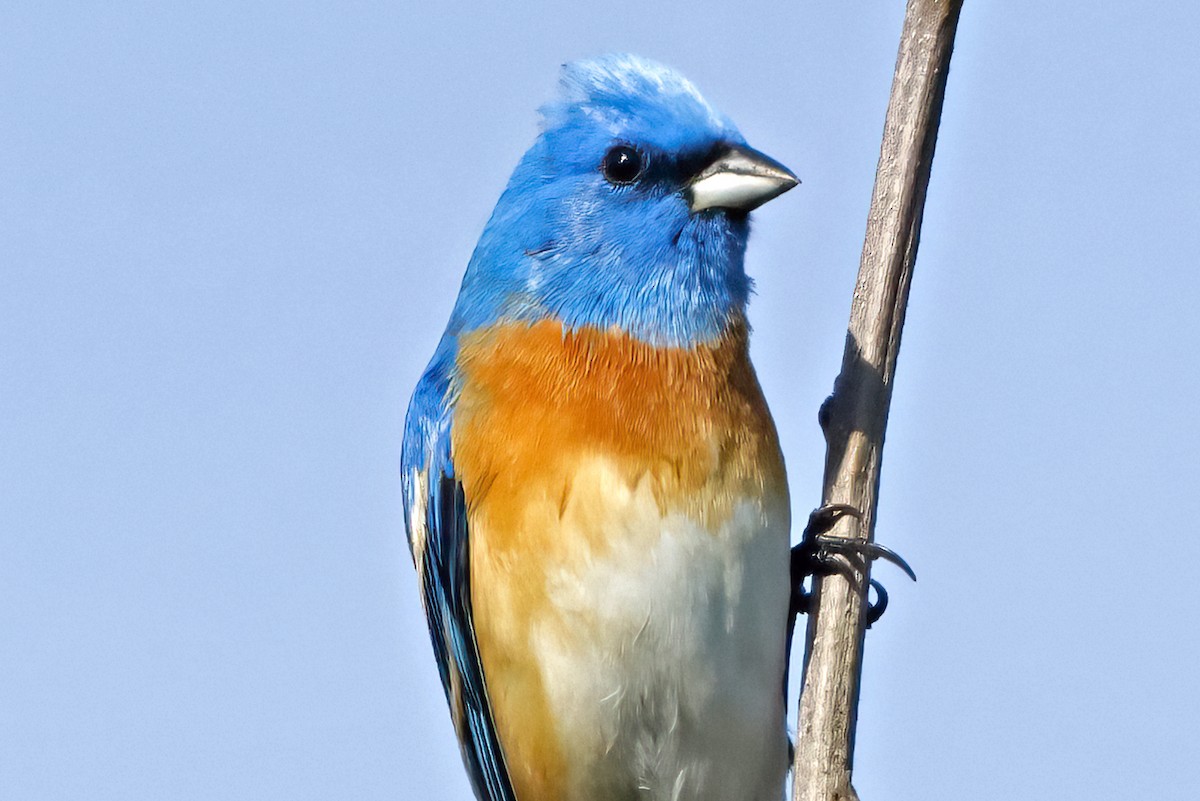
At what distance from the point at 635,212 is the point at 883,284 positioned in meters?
1.19

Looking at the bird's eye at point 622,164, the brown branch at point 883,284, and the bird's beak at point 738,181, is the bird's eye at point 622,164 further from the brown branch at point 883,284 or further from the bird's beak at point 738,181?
the brown branch at point 883,284

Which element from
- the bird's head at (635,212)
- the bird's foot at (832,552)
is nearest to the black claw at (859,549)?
the bird's foot at (832,552)

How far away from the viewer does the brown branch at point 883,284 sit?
5160 millimetres

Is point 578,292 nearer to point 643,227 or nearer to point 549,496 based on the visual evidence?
→ point 643,227

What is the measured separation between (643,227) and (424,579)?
1.94 metres

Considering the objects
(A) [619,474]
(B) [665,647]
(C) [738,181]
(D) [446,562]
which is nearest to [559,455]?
(A) [619,474]

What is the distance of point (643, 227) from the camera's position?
593cm

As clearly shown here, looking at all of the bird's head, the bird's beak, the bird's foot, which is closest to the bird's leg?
the bird's foot

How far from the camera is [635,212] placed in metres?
5.96

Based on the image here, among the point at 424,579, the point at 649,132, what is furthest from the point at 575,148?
the point at 424,579

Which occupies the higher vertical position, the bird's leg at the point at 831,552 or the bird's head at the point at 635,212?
the bird's head at the point at 635,212

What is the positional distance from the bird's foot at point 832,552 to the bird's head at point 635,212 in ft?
2.90

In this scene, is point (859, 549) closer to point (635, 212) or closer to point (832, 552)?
point (832, 552)

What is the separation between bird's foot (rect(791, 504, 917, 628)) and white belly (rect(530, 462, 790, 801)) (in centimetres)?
10
